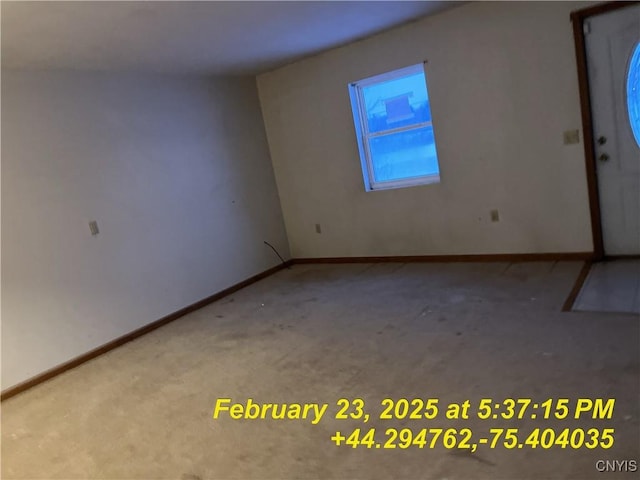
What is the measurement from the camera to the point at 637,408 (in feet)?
6.55

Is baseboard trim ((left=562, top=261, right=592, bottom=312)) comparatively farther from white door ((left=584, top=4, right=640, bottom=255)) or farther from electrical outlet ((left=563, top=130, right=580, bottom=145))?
electrical outlet ((left=563, top=130, right=580, bottom=145))

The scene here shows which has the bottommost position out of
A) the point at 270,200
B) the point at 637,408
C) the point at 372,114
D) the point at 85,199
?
the point at 637,408

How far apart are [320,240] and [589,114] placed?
9.64ft

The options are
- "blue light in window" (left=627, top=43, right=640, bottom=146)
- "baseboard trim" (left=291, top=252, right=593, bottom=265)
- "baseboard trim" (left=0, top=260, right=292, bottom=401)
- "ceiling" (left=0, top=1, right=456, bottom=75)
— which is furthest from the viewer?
"baseboard trim" (left=291, top=252, right=593, bottom=265)

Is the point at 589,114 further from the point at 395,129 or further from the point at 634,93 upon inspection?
the point at 395,129

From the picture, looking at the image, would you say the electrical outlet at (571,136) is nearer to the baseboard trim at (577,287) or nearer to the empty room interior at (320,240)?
the empty room interior at (320,240)

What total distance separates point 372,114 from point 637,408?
11.9 feet

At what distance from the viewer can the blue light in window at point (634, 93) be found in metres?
3.54

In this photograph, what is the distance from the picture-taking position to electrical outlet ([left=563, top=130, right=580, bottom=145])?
3.84 m

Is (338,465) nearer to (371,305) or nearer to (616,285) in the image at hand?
(371,305)

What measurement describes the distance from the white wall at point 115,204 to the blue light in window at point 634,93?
3.55 meters

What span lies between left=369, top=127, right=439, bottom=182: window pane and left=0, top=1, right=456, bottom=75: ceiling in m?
1.02

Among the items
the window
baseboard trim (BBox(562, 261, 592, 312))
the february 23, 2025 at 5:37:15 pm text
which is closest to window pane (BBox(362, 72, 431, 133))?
the window

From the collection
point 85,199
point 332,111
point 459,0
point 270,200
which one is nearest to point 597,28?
point 459,0
